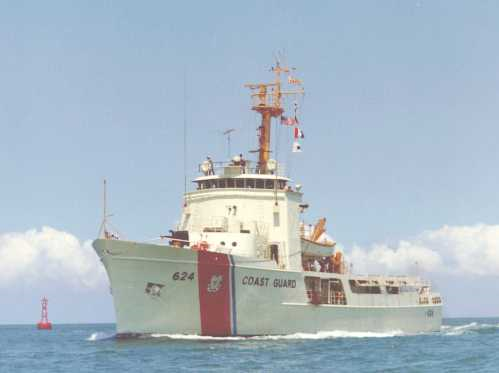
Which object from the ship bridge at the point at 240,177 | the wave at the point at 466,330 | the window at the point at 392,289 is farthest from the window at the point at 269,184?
the wave at the point at 466,330

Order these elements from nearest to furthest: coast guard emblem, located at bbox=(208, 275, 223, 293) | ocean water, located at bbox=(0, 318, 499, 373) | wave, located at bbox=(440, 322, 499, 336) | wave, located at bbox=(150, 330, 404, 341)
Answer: ocean water, located at bbox=(0, 318, 499, 373) < coast guard emblem, located at bbox=(208, 275, 223, 293) < wave, located at bbox=(150, 330, 404, 341) < wave, located at bbox=(440, 322, 499, 336)

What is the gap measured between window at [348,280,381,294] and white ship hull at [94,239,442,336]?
751cm

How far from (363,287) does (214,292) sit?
13697 mm

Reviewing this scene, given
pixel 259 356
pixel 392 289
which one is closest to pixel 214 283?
pixel 259 356

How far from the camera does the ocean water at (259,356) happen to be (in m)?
29.2

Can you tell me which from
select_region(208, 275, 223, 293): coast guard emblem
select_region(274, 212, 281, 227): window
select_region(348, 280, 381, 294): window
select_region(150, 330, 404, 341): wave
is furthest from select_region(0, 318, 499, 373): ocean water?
select_region(274, 212, 281, 227): window

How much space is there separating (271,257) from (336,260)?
7.13m

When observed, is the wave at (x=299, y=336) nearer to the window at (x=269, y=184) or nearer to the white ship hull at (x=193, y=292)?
the white ship hull at (x=193, y=292)

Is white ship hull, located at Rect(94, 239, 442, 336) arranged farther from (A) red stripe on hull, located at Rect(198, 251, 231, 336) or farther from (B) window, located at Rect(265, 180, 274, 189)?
(B) window, located at Rect(265, 180, 274, 189)

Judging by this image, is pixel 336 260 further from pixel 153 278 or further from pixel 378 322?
pixel 153 278

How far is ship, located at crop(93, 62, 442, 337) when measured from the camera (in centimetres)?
3544

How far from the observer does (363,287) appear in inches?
1850

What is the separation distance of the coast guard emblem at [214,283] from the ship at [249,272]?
4 cm

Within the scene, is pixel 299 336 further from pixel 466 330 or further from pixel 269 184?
pixel 466 330
